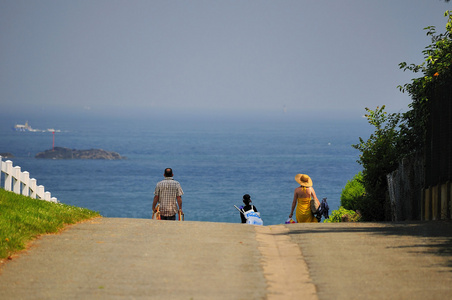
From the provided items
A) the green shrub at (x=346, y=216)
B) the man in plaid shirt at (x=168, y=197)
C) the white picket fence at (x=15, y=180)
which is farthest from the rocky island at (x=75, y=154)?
the man in plaid shirt at (x=168, y=197)

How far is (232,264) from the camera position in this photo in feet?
29.5

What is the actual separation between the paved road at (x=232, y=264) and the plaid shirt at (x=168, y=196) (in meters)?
3.43

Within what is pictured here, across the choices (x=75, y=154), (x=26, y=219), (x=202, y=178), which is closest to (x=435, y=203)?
(x=26, y=219)

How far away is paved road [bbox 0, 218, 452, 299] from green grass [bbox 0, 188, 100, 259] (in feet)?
0.59

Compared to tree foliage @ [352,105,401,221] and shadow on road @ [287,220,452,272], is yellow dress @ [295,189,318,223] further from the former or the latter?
tree foliage @ [352,105,401,221]

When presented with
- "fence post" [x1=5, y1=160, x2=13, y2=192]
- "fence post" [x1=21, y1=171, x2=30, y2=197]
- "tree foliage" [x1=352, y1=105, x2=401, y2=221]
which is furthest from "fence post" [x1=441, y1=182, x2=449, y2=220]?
"fence post" [x1=21, y1=171, x2=30, y2=197]

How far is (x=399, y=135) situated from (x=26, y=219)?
1069 centimetres

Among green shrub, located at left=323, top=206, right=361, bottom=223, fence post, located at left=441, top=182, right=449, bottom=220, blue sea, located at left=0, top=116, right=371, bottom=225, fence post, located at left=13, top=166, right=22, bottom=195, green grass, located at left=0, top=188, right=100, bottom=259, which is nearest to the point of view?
green grass, located at left=0, top=188, right=100, bottom=259

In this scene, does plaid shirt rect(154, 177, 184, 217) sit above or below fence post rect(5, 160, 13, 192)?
below

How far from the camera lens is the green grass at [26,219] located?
957 centimetres

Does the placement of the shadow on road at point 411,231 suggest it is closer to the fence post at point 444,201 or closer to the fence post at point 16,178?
the fence post at point 444,201

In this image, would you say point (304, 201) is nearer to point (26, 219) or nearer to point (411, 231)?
point (411, 231)

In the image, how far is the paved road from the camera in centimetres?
775

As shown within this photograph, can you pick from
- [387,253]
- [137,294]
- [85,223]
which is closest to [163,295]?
[137,294]
